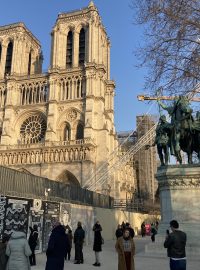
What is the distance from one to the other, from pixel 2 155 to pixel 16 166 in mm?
2601

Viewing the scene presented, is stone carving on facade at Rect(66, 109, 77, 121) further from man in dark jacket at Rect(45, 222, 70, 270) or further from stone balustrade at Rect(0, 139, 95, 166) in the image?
man in dark jacket at Rect(45, 222, 70, 270)

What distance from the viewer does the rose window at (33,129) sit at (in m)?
41.8

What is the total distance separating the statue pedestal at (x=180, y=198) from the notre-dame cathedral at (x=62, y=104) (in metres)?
22.6

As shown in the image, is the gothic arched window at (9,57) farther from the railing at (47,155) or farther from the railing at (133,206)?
the railing at (133,206)

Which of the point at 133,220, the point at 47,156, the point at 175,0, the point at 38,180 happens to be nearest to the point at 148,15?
the point at 175,0

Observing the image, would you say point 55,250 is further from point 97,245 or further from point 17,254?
point 97,245

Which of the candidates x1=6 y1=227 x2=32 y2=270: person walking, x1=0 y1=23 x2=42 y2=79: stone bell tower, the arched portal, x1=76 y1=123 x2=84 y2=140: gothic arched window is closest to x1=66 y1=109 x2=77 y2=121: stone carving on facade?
x1=76 y1=123 x2=84 y2=140: gothic arched window

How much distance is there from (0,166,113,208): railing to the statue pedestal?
20.2 feet

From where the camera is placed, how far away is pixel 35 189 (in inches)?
651

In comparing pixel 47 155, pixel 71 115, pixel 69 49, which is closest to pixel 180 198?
Result: pixel 47 155

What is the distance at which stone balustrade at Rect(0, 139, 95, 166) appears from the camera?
36.5m

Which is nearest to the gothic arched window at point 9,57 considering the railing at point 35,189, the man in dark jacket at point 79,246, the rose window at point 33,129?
the rose window at point 33,129

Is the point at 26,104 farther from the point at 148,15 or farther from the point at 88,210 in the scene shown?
the point at 148,15

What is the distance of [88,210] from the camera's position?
71.8 feet
